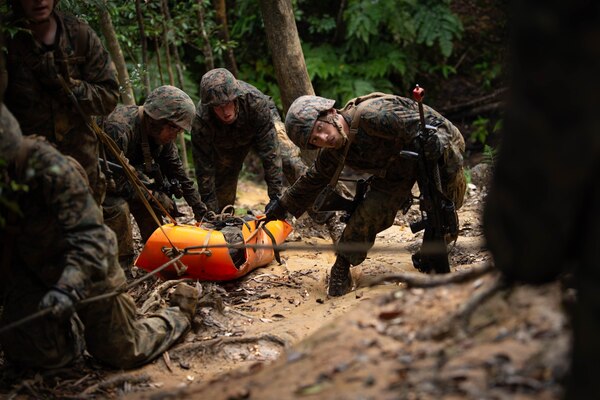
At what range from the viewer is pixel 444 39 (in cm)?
1282

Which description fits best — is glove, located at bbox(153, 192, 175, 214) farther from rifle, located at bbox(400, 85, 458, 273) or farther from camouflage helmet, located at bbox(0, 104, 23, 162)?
camouflage helmet, located at bbox(0, 104, 23, 162)

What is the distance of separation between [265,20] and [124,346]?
Result: 198 inches

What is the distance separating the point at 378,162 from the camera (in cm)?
659

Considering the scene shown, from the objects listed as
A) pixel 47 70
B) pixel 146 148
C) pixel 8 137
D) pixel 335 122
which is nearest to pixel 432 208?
pixel 335 122

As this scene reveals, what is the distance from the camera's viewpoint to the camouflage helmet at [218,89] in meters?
7.71

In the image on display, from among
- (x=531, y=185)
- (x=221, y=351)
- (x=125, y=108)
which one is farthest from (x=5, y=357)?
(x=531, y=185)

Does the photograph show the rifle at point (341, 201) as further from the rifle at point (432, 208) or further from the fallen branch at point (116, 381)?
the fallen branch at point (116, 381)

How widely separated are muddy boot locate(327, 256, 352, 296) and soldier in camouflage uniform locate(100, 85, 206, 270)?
1804mm

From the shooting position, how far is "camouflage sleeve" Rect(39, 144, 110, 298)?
14.2 feet

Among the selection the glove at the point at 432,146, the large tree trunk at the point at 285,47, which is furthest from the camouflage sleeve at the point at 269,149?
the glove at the point at 432,146

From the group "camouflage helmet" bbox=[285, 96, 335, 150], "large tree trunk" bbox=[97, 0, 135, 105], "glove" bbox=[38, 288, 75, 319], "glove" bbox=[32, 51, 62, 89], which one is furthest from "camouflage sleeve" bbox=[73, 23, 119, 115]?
"large tree trunk" bbox=[97, 0, 135, 105]

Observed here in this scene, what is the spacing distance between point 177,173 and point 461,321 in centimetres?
509

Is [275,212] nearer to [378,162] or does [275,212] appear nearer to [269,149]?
[378,162]

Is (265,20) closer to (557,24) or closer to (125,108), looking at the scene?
(125,108)
